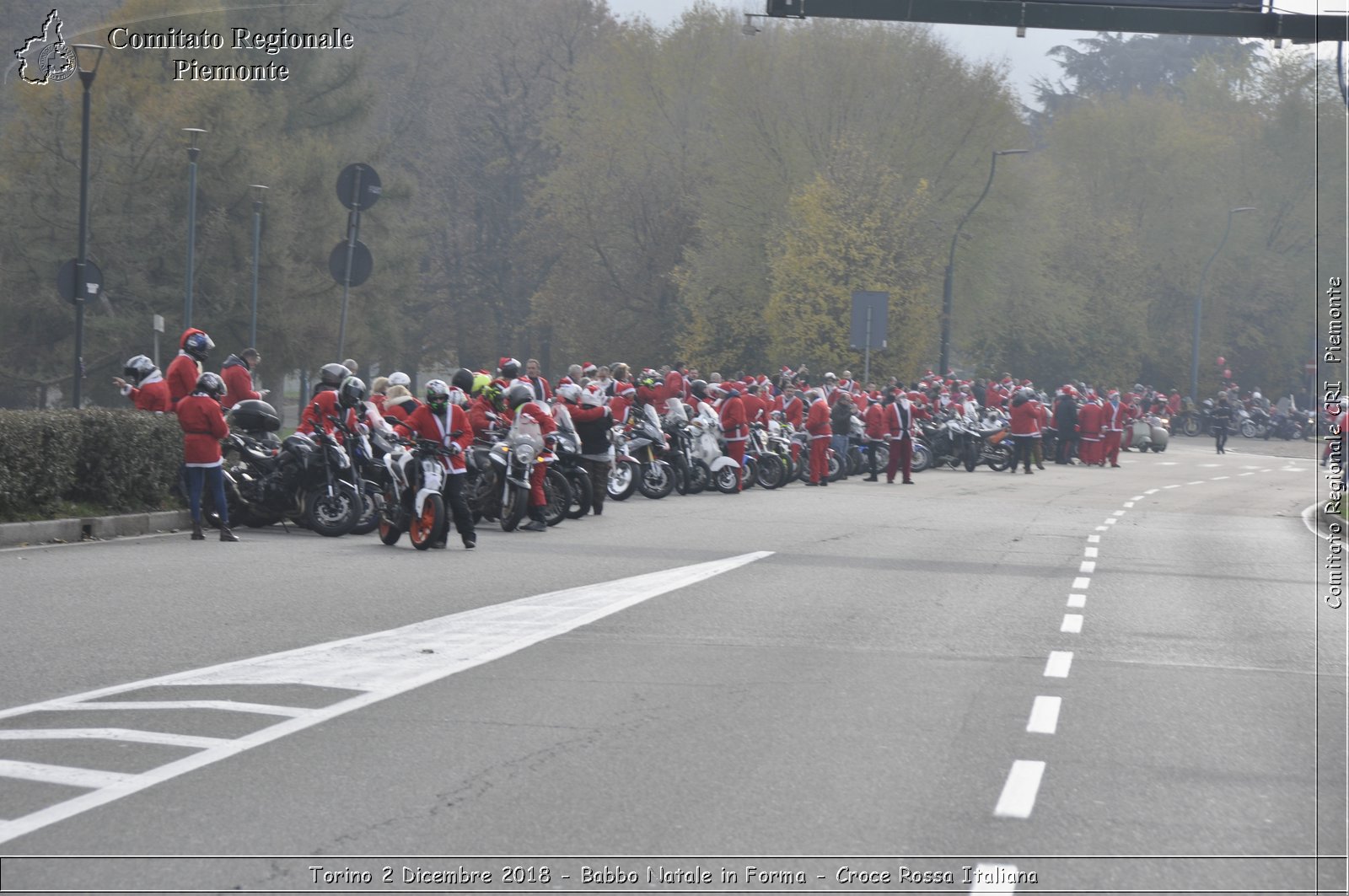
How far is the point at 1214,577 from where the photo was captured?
17.0 metres

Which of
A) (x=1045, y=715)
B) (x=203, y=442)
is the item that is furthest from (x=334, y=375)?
(x=1045, y=715)

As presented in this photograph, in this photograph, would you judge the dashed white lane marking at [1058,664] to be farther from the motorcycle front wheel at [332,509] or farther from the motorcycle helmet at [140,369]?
the motorcycle helmet at [140,369]

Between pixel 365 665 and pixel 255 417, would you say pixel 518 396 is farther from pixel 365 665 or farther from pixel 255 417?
pixel 365 665

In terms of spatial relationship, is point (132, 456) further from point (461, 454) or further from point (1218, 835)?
point (1218, 835)

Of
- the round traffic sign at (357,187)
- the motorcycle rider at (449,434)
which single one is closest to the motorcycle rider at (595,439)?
the round traffic sign at (357,187)

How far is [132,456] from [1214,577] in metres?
10.7

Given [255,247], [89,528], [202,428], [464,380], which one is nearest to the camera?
[89,528]

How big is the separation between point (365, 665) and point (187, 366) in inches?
379

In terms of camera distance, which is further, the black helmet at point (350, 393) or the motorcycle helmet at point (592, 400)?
the motorcycle helmet at point (592, 400)

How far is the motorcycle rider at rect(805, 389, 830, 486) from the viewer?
1240 inches

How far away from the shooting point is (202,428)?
55.8 feet

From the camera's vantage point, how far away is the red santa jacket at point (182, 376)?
1833cm

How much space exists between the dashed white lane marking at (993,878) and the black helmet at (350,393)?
41.4 ft

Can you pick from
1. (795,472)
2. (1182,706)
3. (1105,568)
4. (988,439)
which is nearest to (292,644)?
(1182,706)
